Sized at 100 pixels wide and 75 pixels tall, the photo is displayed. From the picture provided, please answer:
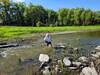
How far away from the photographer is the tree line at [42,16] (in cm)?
13525

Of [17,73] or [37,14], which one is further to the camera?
[37,14]

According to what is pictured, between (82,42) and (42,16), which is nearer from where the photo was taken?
(82,42)

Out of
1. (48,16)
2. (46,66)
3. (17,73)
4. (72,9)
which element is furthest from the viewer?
(72,9)

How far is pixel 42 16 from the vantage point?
144 metres

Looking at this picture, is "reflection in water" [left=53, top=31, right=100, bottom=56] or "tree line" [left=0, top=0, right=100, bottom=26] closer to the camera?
"reflection in water" [left=53, top=31, right=100, bottom=56]

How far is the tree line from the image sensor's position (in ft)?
444

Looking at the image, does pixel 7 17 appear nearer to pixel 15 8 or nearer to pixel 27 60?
pixel 15 8

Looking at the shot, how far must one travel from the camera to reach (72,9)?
162875mm

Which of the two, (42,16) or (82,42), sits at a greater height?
(42,16)

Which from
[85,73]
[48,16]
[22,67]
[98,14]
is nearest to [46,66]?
[22,67]

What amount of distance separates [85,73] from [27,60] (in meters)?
9.32

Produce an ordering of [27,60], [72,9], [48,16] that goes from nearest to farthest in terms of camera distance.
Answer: [27,60]
[48,16]
[72,9]

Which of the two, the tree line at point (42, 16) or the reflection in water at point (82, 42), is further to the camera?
the tree line at point (42, 16)

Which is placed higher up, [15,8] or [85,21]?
[15,8]
